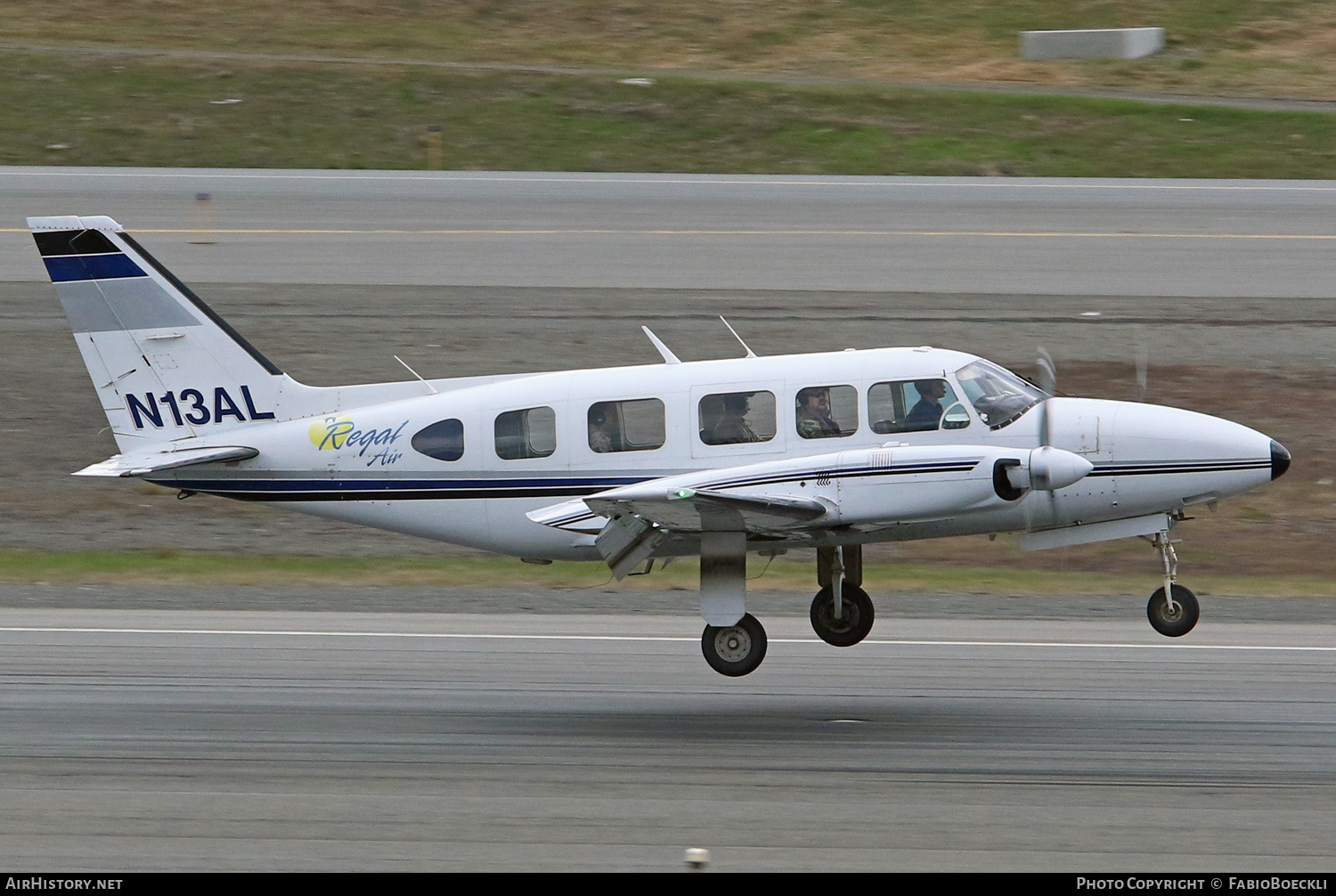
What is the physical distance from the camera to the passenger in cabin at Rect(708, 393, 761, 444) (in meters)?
12.4

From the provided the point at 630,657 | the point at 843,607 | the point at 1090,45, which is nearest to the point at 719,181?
the point at 1090,45

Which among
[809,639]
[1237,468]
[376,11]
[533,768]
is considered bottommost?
[809,639]

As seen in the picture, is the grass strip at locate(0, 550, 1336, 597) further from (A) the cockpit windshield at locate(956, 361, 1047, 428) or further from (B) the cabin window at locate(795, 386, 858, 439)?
(A) the cockpit windshield at locate(956, 361, 1047, 428)

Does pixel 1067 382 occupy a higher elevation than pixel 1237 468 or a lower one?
lower

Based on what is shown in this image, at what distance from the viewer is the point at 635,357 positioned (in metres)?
23.5

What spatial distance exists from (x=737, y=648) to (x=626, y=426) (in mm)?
1935

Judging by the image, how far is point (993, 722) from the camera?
1214 cm

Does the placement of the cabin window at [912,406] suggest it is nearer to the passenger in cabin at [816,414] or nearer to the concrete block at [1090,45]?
the passenger in cabin at [816,414]

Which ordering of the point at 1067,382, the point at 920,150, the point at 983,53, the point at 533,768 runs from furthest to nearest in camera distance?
the point at 983,53 → the point at 920,150 → the point at 1067,382 → the point at 533,768

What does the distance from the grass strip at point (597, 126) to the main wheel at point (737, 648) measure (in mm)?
20868

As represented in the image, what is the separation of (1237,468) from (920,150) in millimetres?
21666

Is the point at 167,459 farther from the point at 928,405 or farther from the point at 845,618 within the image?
the point at 928,405

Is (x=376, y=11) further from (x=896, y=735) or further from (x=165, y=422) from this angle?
(x=896, y=735)

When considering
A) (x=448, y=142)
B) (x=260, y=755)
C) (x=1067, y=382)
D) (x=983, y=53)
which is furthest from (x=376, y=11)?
(x=260, y=755)
